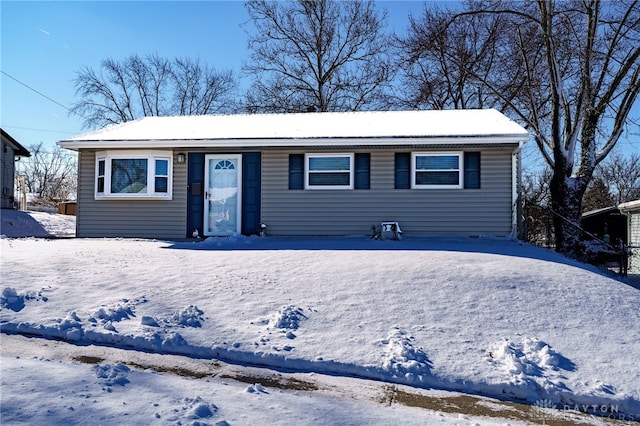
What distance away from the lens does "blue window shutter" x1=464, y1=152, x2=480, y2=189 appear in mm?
10680

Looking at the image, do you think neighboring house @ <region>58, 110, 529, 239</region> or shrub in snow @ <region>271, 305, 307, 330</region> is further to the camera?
neighboring house @ <region>58, 110, 529, 239</region>

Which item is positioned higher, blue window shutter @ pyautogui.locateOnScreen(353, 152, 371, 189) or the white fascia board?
the white fascia board

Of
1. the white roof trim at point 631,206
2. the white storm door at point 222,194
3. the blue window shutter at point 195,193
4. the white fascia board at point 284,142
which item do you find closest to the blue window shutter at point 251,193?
the white storm door at point 222,194

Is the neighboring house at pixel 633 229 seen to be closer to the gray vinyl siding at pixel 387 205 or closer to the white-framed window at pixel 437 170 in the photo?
the gray vinyl siding at pixel 387 205

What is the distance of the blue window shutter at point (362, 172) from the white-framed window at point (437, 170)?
3.34ft

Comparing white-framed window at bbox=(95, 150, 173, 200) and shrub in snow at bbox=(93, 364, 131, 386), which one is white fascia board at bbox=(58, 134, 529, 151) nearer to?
white-framed window at bbox=(95, 150, 173, 200)

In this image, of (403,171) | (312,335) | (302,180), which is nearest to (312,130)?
(302,180)

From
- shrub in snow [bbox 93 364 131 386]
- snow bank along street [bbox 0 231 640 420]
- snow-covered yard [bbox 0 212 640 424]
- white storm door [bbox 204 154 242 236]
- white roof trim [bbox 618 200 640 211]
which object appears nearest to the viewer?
snow-covered yard [bbox 0 212 640 424]

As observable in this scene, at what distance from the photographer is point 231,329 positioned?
4797mm

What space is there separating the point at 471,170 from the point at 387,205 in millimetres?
2069

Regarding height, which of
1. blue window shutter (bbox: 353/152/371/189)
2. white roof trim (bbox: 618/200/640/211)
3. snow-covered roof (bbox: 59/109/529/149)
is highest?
snow-covered roof (bbox: 59/109/529/149)

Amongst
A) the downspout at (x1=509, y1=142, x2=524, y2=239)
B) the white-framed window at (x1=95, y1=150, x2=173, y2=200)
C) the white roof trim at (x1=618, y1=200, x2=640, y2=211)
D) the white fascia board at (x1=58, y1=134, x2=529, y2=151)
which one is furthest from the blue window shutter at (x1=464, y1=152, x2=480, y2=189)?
the white roof trim at (x1=618, y1=200, x2=640, y2=211)

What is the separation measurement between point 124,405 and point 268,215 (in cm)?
824

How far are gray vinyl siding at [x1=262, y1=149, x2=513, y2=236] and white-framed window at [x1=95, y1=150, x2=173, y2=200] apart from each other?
2448mm
